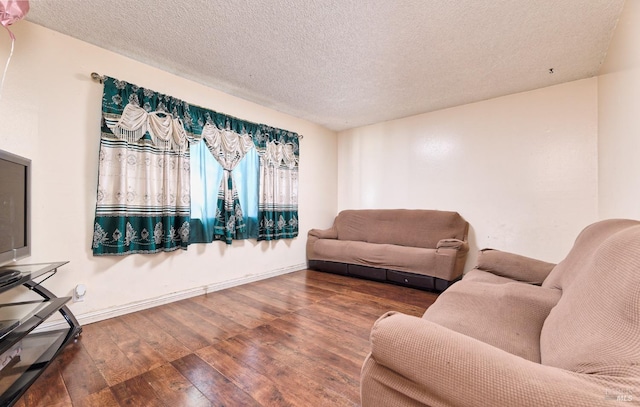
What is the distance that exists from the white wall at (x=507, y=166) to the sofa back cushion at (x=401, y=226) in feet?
0.68

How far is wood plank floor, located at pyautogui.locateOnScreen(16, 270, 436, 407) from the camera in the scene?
137cm

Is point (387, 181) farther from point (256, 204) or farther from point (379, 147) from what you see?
point (256, 204)

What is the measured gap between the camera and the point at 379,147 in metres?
4.39

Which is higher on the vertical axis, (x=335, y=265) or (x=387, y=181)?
(x=387, y=181)

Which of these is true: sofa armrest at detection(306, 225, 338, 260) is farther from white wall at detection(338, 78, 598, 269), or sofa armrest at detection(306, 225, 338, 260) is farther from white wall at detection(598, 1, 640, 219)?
white wall at detection(598, 1, 640, 219)

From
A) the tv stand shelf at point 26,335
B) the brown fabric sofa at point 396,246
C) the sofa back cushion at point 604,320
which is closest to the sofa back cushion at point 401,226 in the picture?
the brown fabric sofa at point 396,246

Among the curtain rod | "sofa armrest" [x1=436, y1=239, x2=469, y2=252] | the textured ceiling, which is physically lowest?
"sofa armrest" [x1=436, y1=239, x2=469, y2=252]

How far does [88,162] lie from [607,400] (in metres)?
3.18

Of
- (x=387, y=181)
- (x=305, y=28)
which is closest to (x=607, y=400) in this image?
(x=305, y=28)

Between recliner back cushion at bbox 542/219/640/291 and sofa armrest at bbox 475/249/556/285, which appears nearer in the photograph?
recliner back cushion at bbox 542/219/640/291

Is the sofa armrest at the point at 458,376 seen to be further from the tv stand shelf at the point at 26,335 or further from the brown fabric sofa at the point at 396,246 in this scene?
the brown fabric sofa at the point at 396,246

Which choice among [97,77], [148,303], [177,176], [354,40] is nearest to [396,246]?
[354,40]

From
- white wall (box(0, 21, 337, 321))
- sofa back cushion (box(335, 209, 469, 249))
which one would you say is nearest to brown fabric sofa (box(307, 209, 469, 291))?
sofa back cushion (box(335, 209, 469, 249))

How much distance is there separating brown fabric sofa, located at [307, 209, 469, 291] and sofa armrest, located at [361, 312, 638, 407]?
2501mm
